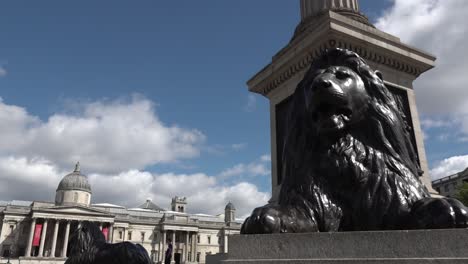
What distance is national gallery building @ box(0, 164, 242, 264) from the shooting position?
2510 inches

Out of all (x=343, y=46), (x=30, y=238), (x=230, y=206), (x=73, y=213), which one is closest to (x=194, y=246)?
(x=230, y=206)

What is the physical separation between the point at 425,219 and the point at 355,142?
739 millimetres

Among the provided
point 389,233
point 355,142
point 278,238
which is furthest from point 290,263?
point 355,142

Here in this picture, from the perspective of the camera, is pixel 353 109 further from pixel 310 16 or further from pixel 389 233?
pixel 310 16

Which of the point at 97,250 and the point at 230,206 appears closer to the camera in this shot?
the point at 97,250

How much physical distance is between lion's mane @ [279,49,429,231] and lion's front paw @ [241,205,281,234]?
0.25 m

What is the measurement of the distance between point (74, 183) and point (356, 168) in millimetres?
75969

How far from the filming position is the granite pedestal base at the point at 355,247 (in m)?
1.92

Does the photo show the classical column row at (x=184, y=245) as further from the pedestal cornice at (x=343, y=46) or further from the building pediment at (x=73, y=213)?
the pedestal cornice at (x=343, y=46)

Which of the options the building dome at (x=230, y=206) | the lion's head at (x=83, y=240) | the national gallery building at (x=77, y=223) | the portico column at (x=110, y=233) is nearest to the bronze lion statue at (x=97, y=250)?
the lion's head at (x=83, y=240)

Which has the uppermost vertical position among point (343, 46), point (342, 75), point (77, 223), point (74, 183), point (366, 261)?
point (74, 183)

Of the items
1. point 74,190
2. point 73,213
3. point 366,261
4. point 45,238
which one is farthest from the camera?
point 74,190

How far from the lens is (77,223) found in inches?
2352

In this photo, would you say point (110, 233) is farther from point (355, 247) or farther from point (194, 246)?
point (355, 247)
